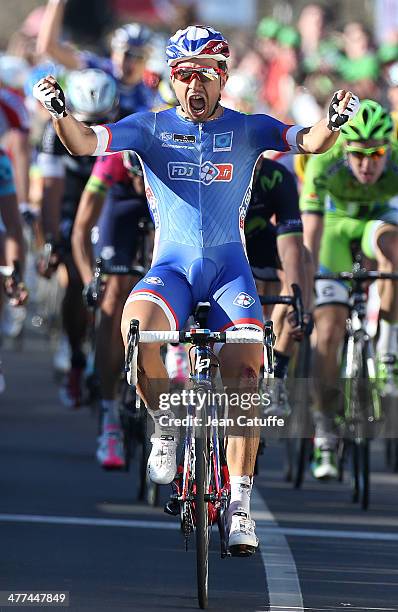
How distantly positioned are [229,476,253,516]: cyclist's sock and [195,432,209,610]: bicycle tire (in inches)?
8.6

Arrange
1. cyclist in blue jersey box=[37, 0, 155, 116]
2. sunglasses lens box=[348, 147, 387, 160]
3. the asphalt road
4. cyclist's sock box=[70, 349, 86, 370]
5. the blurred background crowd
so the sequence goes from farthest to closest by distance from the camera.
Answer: the blurred background crowd < cyclist in blue jersey box=[37, 0, 155, 116] < cyclist's sock box=[70, 349, 86, 370] < sunglasses lens box=[348, 147, 387, 160] < the asphalt road

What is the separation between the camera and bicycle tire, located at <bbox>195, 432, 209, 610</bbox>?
8.45 metres

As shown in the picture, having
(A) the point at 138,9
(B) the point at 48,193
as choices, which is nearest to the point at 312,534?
(B) the point at 48,193

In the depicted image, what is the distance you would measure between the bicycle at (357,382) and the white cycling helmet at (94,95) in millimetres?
2521

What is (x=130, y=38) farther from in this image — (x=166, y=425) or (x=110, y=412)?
(x=166, y=425)

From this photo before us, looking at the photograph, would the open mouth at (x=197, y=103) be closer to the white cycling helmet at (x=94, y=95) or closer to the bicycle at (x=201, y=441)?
the bicycle at (x=201, y=441)

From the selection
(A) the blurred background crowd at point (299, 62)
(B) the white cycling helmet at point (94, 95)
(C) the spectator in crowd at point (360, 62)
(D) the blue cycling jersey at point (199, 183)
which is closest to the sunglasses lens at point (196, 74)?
(D) the blue cycling jersey at point (199, 183)

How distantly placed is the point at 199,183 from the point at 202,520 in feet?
5.24

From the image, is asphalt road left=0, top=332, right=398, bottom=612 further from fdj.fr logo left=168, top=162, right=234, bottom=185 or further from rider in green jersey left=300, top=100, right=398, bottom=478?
fdj.fr logo left=168, top=162, right=234, bottom=185

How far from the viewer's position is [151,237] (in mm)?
12703

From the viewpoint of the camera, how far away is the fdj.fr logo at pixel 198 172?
934 centimetres

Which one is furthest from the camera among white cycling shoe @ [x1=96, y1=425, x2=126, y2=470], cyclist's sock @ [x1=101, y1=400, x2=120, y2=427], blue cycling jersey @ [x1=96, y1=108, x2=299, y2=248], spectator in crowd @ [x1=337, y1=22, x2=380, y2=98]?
spectator in crowd @ [x1=337, y1=22, x2=380, y2=98]

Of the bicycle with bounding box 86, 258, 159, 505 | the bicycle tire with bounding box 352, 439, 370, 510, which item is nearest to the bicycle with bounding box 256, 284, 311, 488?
the bicycle tire with bounding box 352, 439, 370, 510

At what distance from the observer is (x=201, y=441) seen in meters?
8.69
